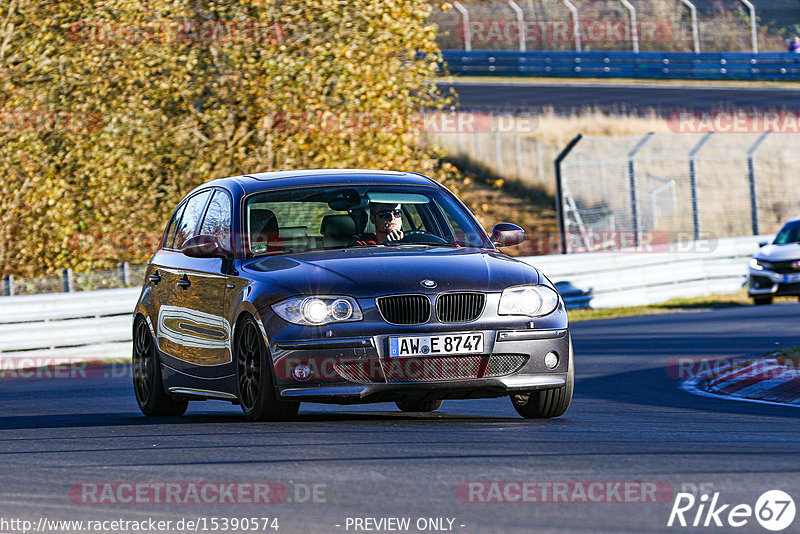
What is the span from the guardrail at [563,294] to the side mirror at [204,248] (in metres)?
9.61

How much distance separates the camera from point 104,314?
19.6m

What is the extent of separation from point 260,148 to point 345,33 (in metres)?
2.41

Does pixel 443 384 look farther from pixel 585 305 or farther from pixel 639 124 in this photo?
pixel 639 124

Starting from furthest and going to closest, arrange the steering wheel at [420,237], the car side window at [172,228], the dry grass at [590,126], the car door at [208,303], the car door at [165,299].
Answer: the dry grass at [590,126] < the car side window at [172,228] < the car door at [165,299] < the steering wheel at [420,237] < the car door at [208,303]

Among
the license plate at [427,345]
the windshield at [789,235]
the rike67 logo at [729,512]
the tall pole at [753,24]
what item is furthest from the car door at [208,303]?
the tall pole at [753,24]

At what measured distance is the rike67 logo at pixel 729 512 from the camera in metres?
5.73

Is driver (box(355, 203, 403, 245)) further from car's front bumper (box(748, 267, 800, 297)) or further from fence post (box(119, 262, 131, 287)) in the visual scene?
car's front bumper (box(748, 267, 800, 297))

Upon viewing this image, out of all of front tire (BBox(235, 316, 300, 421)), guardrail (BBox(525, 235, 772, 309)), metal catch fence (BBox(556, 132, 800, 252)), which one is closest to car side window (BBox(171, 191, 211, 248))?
front tire (BBox(235, 316, 300, 421))

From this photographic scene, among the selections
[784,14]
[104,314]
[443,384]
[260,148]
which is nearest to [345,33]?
[260,148]

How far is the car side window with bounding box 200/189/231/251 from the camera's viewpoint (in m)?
9.99

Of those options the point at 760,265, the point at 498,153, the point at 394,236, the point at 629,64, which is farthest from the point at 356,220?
the point at 629,64

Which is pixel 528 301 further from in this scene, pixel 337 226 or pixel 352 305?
pixel 337 226

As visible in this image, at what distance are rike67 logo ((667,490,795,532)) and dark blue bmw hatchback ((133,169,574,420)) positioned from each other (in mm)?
2643

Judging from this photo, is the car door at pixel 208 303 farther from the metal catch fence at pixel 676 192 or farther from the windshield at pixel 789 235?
the metal catch fence at pixel 676 192
